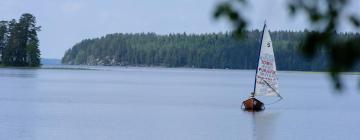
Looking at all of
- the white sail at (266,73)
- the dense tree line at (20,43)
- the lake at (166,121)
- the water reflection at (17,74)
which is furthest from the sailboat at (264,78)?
the dense tree line at (20,43)

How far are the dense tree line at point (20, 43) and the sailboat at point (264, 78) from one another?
311 ft

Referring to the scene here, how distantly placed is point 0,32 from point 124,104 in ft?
324

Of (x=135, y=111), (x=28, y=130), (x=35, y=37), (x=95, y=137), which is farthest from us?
(x=35, y=37)

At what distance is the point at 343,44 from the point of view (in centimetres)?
551

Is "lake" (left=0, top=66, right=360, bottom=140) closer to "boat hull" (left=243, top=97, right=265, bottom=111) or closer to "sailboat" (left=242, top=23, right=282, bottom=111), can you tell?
"boat hull" (left=243, top=97, right=265, bottom=111)

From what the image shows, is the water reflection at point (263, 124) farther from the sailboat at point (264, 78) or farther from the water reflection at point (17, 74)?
the water reflection at point (17, 74)

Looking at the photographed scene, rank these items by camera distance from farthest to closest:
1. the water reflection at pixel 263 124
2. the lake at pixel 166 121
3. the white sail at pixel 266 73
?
1. the white sail at pixel 266 73
2. the water reflection at pixel 263 124
3. the lake at pixel 166 121

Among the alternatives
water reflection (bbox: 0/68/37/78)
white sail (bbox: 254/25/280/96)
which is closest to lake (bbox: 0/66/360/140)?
white sail (bbox: 254/25/280/96)

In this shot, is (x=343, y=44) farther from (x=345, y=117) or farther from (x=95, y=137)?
(x=345, y=117)

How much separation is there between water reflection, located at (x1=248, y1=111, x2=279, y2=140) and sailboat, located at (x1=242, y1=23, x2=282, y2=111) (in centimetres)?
101

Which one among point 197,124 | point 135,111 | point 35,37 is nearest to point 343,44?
point 197,124

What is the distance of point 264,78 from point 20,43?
3948 inches

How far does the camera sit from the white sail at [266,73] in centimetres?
5684

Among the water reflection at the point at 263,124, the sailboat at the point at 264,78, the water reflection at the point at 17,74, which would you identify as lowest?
the water reflection at the point at 17,74
